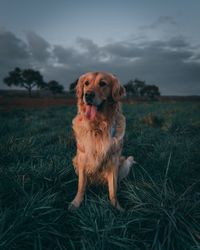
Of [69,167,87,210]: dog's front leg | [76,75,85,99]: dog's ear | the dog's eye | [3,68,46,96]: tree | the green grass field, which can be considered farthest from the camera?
[3,68,46,96]: tree

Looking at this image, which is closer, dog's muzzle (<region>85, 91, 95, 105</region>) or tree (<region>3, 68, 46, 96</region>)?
dog's muzzle (<region>85, 91, 95, 105</region>)

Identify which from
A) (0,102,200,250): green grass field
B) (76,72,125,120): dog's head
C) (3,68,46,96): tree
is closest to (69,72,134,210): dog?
(76,72,125,120): dog's head

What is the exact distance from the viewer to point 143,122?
8102mm

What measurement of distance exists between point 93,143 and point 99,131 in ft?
0.52

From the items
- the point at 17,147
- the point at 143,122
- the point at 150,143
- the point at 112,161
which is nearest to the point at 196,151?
the point at 150,143

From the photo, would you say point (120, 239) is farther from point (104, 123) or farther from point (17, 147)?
point (17, 147)

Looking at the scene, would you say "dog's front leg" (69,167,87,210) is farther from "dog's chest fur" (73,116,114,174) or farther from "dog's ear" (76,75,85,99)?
"dog's ear" (76,75,85,99)

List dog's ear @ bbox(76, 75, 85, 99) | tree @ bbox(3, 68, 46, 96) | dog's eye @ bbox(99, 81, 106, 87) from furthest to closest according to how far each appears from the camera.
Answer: tree @ bbox(3, 68, 46, 96), dog's ear @ bbox(76, 75, 85, 99), dog's eye @ bbox(99, 81, 106, 87)

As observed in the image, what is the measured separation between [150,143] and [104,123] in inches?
99.4

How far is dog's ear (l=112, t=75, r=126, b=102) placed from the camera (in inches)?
118

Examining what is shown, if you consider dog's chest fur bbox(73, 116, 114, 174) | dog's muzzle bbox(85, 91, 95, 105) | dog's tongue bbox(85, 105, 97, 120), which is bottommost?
dog's chest fur bbox(73, 116, 114, 174)

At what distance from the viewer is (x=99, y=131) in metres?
2.89

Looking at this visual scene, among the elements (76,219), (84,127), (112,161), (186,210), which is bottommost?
(76,219)

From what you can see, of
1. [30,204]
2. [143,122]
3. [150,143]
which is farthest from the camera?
[143,122]
